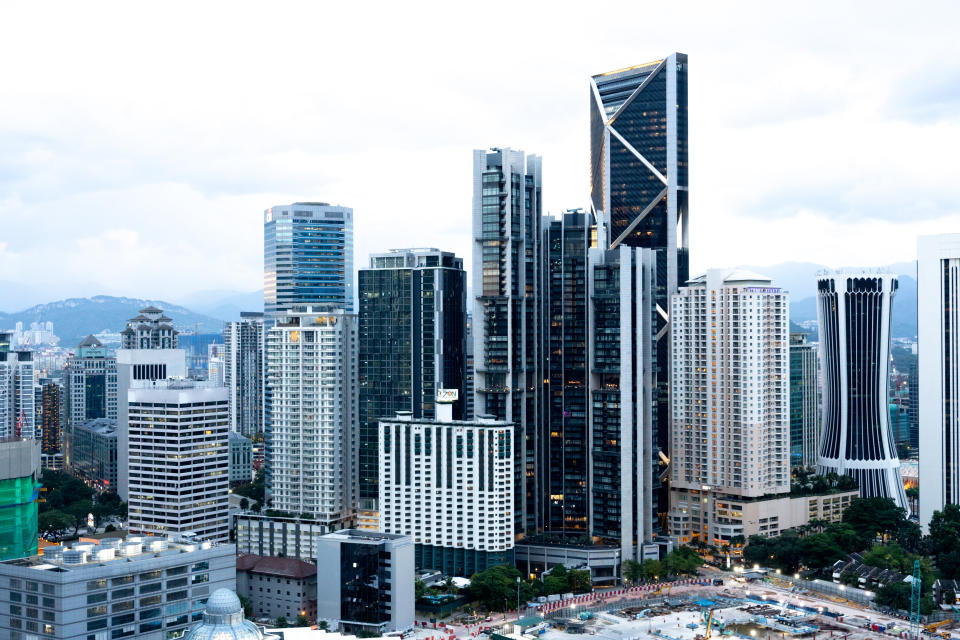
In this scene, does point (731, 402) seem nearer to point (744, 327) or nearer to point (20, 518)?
point (744, 327)

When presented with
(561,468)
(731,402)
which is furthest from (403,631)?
(731,402)

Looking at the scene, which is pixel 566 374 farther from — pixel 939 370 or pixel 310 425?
pixel 939 370

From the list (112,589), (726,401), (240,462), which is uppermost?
(726,401)

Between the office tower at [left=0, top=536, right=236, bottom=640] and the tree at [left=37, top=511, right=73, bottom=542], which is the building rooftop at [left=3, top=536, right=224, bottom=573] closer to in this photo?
the office tower at [left=0, top=536, right=236, bottom=640]

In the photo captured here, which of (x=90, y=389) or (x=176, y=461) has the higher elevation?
(x=90, y=389)

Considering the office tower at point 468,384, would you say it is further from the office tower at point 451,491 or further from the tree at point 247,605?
the tree at point 247,605

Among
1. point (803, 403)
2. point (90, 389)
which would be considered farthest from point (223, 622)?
point (90, 389)
